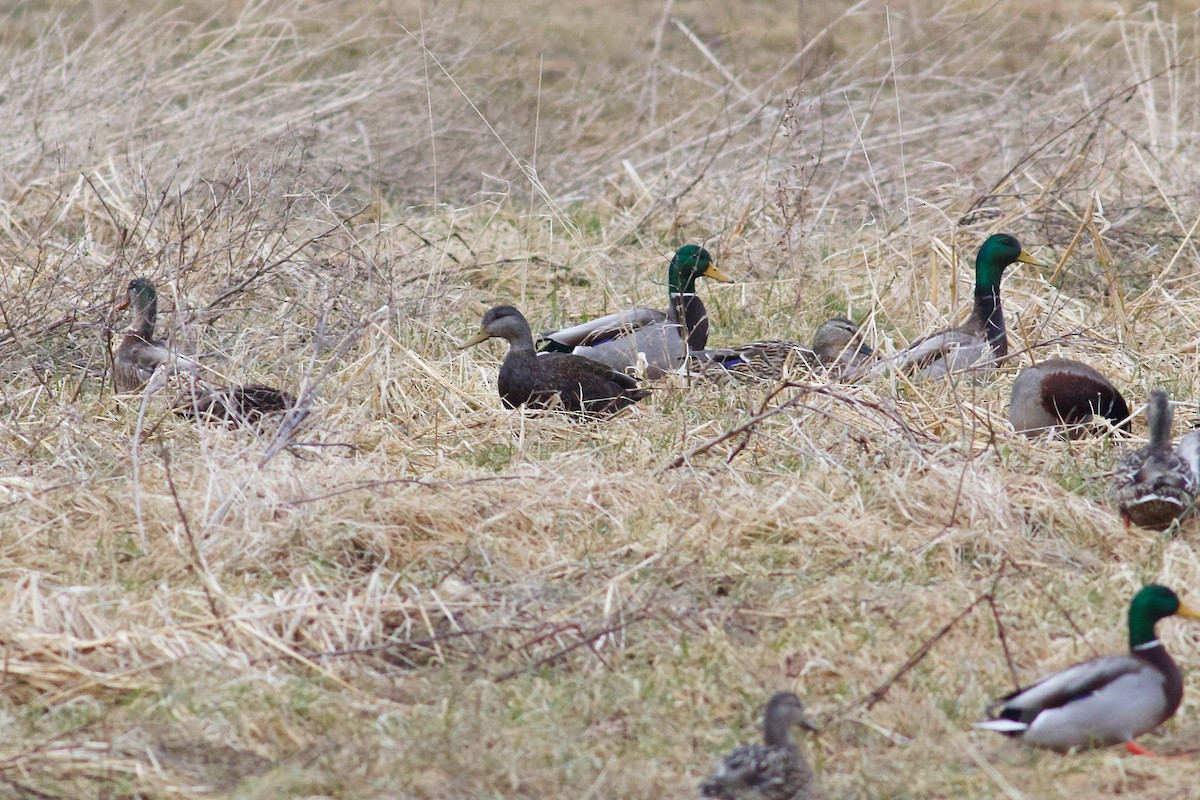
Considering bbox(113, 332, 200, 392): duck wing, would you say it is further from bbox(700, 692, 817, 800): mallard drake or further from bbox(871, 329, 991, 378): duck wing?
bbox(700, 692, 817, 800): mallard drake

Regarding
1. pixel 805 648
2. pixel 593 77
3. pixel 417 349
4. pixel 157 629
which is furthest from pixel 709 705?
pixel 593 77

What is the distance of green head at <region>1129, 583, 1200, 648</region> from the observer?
12.5 feet

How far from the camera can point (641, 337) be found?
7.19m

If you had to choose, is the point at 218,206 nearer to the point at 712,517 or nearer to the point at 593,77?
the point at 712,517

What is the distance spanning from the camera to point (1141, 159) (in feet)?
28.4

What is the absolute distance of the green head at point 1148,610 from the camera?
3.81 m

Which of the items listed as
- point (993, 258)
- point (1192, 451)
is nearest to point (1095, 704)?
point (1192, 451)

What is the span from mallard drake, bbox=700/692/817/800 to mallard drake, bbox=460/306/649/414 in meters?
2.74

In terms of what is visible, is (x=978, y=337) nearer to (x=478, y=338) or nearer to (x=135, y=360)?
(x=478, y=338)

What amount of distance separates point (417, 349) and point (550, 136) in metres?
4.42

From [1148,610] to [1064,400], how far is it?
1902 millimetres

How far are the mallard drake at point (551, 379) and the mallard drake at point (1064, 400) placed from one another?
149 centimetres

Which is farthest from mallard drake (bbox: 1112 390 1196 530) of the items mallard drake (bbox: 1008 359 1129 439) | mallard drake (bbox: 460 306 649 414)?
mallard drake (bbox: 460 306 649 414)

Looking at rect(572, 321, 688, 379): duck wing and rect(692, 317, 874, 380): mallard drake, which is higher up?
rect(692, 317, 874, 380): mallard drake
